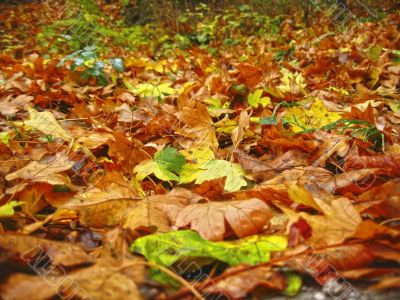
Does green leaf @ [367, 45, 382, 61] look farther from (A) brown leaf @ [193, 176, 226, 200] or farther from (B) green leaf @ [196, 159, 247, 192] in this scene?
Answer: (A) brown leaf @ [193, 176, 226, 200]

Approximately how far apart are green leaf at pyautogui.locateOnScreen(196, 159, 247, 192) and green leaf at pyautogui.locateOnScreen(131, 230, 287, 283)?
1.05 ft

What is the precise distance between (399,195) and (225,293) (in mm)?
461

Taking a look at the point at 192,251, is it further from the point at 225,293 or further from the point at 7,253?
the point at 7,253

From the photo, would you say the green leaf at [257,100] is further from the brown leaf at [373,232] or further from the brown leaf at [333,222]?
the brown leaf at [373,232]

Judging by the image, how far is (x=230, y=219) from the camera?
760 millimetres

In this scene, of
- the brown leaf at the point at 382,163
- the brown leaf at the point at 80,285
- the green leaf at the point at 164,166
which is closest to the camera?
the brown leaf at the point at 80,285

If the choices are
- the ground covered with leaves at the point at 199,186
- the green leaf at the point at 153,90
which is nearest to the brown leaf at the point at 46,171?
the ground covered with leaves at the point at 199,186

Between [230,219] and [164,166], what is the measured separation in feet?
1.52

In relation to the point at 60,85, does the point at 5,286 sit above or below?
above

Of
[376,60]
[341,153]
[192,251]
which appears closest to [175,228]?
[192,251]

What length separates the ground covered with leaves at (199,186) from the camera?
0.63 meters

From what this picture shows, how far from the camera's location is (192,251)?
682 millimetres

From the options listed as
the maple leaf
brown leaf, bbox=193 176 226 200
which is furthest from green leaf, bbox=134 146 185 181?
the maple leaf

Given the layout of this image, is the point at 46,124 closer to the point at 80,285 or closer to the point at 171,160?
the point at 171,160
